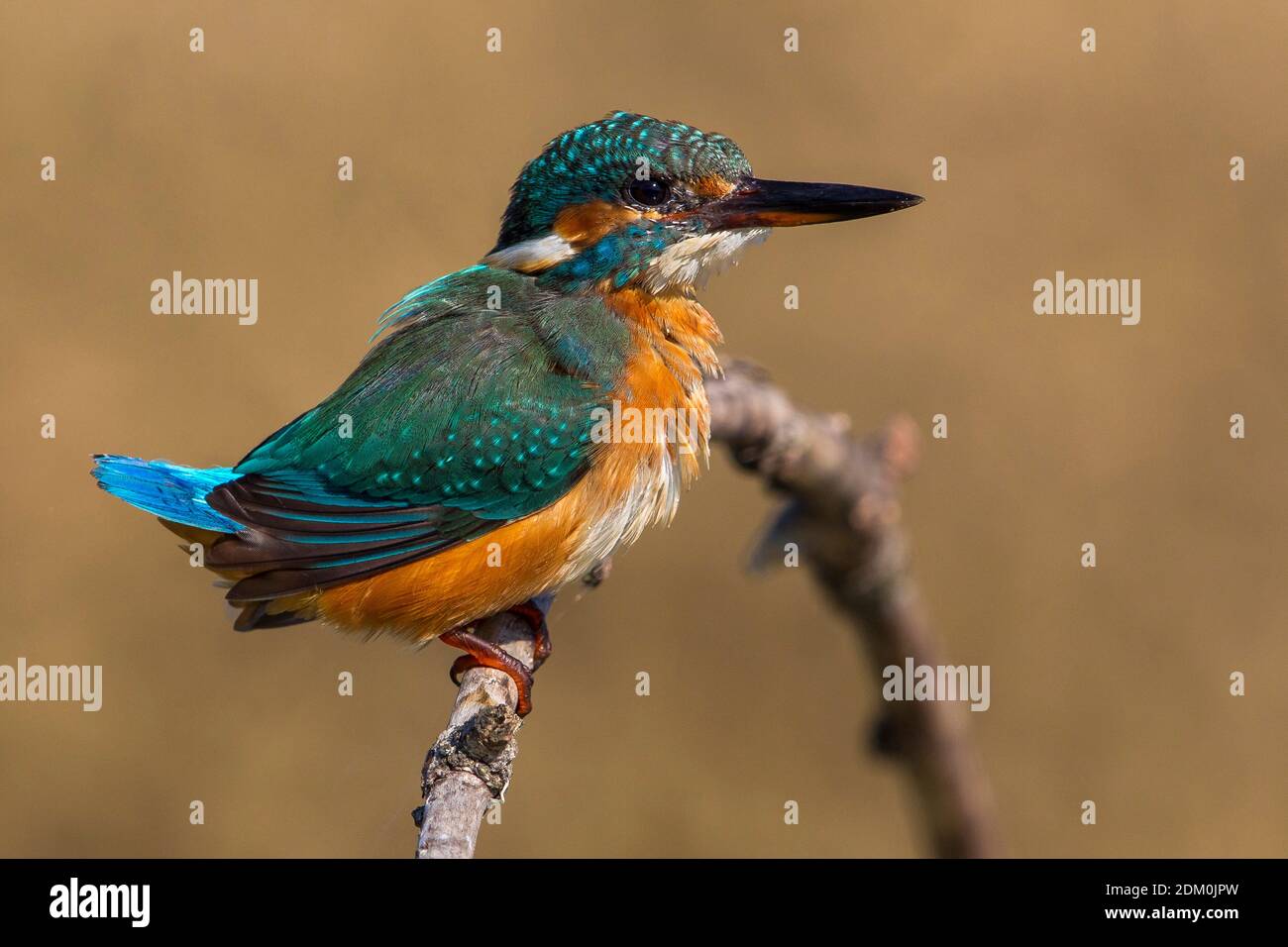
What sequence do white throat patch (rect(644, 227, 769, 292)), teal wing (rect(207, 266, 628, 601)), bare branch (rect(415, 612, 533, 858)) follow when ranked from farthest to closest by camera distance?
1. white throat patch (rect(644, 227, 769, 292))
2. teal wing (rect(207, 266, 628, 601))
3. bare branch (rect(415, 612, 533, 858))

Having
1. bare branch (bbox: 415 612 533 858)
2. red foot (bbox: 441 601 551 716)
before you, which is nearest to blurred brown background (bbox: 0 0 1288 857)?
red foot (bbox: 441 601 551 716)

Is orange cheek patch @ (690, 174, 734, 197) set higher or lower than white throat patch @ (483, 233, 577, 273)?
higher

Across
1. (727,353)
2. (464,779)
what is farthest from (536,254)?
(727,353)

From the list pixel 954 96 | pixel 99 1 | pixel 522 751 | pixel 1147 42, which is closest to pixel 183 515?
pixel 522 751

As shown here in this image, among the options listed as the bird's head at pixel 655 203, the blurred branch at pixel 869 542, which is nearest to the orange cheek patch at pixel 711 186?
the bird's head at pixel 655 203

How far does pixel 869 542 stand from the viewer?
3398 millimetres

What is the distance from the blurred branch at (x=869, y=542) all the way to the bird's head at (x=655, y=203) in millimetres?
376

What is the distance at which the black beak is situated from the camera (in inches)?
119

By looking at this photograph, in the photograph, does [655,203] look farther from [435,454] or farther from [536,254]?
[435,454]

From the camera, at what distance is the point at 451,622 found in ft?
9.91

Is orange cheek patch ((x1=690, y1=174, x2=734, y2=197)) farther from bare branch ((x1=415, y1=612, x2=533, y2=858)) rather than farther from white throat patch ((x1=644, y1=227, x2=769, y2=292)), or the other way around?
bare branch ((x1=415, y1=612, x2=533, y2=858))

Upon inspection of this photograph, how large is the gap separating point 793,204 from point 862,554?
3.03 feet

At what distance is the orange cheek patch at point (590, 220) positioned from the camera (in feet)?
10.0

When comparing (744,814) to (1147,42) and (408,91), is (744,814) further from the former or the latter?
(1147,42)
